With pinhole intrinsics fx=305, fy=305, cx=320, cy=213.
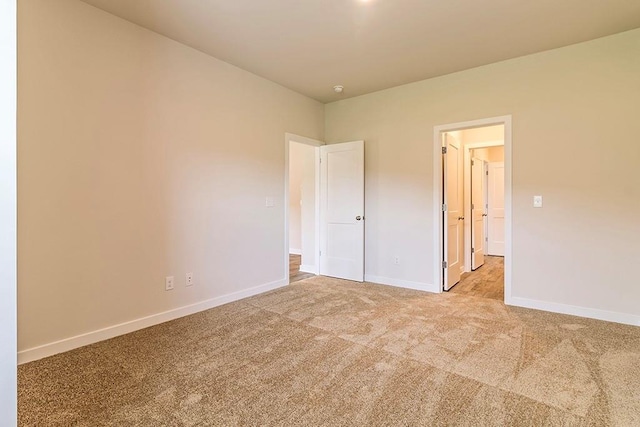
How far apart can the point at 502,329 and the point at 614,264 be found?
1.30 meters

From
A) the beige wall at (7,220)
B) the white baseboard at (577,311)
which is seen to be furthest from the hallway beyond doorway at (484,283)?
the beige wall at (7,220)

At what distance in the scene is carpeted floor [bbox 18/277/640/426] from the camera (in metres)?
1.60

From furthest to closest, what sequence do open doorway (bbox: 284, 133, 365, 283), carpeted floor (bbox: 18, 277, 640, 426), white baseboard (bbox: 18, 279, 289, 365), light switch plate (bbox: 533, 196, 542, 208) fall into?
1. open doorway (bbox: 284, 133, 365, 283)
2. light switch plate (bbox: 533, 196, 542, 208)
3. white baseboard (bbox: 18, 279, 289, 365)
4. carpeted floor (bbox: 18, 277, 640, 426)

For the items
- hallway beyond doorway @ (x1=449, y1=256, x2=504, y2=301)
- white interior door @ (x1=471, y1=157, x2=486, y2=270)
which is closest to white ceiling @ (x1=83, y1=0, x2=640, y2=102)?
white interior door @ (x1=471, y1=157, x2=486, y2=270)

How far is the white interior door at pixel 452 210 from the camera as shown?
13.0 ft

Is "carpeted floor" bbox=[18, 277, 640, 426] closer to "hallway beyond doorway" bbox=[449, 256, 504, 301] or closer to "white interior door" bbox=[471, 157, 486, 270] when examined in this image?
"hallway beyond doorway" bbox=[449, 256, 504, 301]

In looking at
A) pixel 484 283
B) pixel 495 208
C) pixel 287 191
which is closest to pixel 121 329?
pixel 287 191

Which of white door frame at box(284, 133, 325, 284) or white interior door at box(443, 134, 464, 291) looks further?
white door frame at box(284, 133, 325, 284)

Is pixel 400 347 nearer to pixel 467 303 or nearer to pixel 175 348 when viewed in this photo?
pixel 467 303

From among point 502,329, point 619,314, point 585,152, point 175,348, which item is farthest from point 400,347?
point 585,152

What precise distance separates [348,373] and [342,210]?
112 inches

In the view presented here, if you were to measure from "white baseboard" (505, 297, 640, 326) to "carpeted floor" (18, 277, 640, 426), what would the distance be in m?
0.12

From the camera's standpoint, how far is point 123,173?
8.63 feet

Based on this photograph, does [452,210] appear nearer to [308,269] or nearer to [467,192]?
[467,192]
